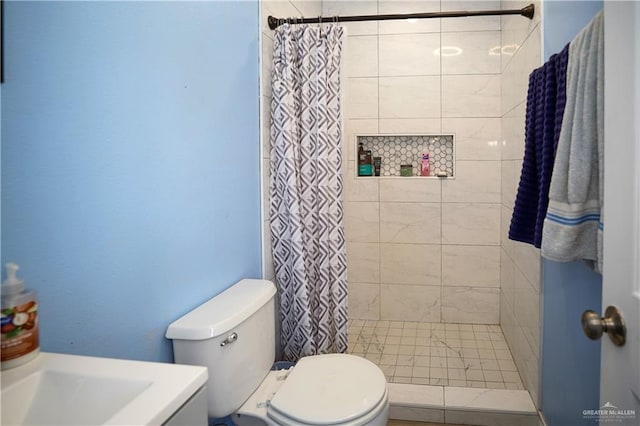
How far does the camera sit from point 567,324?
1.69 m

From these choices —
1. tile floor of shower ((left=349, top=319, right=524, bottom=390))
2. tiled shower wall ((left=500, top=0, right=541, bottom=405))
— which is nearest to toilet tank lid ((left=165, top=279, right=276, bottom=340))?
tile floor of shower ((left=349, top=319, right=524, bottom=390))

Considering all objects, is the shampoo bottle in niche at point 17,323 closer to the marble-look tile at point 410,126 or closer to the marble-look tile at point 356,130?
the marble-look tile at point 356,130

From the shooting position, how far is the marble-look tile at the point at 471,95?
3.01 meters

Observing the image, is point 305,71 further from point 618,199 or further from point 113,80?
point 618,199

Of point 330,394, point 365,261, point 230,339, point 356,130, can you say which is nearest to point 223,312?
point 230,339

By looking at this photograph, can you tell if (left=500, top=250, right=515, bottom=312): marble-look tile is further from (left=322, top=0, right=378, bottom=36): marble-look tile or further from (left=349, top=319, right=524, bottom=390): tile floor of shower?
(left=322, top=0, right=378, bottom=36): marble-look tile

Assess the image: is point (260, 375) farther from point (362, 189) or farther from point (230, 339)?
point (362, 189)

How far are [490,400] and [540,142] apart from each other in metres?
1.25

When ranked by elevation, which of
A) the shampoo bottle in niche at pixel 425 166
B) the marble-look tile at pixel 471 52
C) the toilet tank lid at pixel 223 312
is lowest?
the toilet tank lid at pixel 223 312

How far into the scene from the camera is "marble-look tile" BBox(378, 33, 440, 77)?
3.08m

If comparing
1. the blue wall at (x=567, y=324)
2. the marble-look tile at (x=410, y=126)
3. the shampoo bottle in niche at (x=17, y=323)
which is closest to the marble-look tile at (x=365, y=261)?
the marble-look tile at (x=410, y=126)

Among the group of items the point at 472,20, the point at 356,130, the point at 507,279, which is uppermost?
the point at 472,20

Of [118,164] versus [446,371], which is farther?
[446,371]

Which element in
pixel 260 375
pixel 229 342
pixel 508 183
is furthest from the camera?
pixel 508 183
